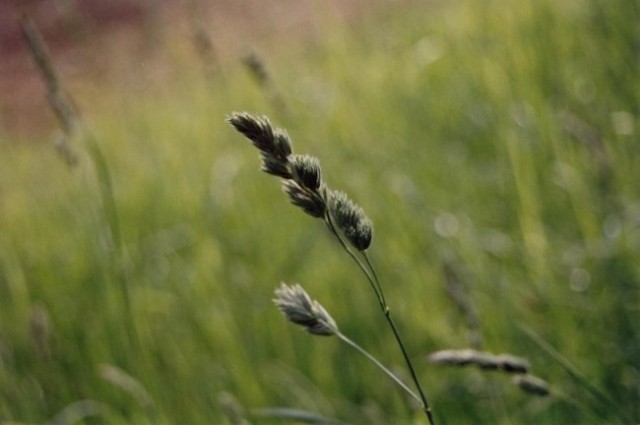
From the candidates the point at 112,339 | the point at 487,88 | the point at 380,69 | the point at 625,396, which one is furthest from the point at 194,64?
the point at 625,396

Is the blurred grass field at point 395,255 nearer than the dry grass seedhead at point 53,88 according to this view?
No

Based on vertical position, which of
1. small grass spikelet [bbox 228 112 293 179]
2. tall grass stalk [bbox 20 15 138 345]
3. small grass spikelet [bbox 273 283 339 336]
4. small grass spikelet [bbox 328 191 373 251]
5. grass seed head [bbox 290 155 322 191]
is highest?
tall grass stalk [bbox 20 15 138 345]

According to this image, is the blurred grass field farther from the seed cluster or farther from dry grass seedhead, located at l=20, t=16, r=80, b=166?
the seed cluster

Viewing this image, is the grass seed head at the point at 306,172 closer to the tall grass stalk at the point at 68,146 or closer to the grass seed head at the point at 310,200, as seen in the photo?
the grass seed head at the point at 310,200

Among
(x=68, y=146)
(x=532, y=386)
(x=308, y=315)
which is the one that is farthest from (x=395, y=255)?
(x=308, y=315)

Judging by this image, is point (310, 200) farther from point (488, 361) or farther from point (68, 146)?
point (68, 146)

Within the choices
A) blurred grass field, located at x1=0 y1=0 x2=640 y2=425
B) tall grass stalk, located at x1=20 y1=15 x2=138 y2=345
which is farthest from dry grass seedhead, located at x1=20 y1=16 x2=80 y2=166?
blurred grass field, located at x1=0 y1=0 x2=640 y2=425

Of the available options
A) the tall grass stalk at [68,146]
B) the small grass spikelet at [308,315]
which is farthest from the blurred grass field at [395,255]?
the small grass spikelet at [308,315]

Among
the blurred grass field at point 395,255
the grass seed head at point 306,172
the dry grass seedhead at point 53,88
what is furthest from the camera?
the blurred grass field at point 395,255

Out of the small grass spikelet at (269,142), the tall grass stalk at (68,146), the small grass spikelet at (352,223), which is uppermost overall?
the tall grass stalk at (68,146)
